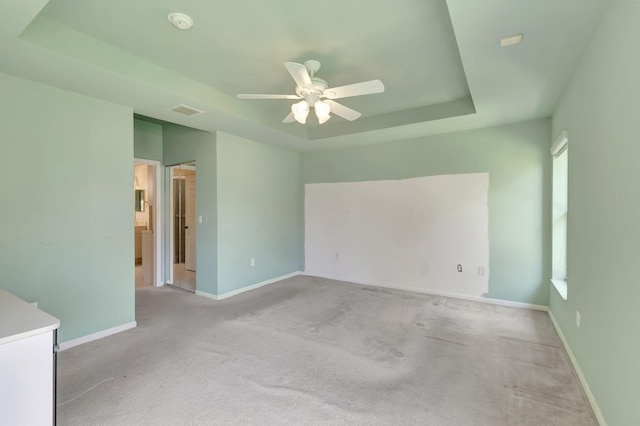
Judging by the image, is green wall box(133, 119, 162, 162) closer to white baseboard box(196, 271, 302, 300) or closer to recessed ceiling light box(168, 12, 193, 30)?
white baseboard box(196, 271, 302, 300)

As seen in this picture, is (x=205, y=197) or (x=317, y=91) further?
(x=205, y=197)

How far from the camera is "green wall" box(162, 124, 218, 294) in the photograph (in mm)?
4176

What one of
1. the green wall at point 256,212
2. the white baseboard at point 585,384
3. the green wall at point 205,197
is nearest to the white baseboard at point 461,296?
the white baseboard at point 585,384

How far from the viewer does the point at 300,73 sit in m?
2.12

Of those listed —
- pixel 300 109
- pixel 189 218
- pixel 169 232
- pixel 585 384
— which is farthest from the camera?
pixel 189 218

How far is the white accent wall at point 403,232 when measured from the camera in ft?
13.5

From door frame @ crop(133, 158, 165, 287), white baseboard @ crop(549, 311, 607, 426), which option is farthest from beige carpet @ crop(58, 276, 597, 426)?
door frame @ crop(133, 158, 165, 287)

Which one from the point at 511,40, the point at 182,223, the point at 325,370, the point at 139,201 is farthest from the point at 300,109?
the point at 139,201

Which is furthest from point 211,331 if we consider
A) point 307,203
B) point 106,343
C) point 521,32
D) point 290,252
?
point 521,32

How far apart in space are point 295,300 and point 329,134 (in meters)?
2.51

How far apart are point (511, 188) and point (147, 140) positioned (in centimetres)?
538

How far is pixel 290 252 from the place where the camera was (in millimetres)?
5527

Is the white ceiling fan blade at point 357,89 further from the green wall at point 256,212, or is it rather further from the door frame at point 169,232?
the door frame at point 169,232

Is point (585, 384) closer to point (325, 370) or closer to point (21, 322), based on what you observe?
point (325, 370)
